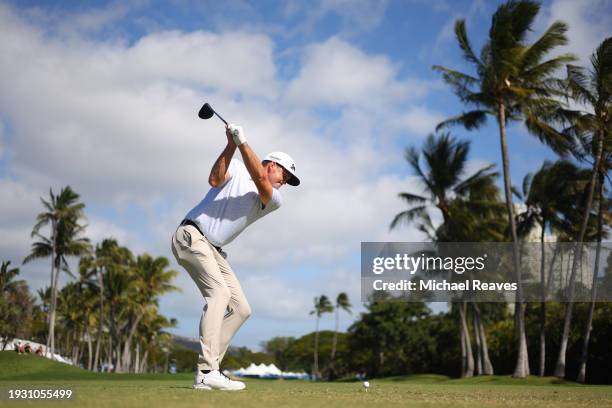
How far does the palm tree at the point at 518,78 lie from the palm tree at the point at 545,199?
18.9ft

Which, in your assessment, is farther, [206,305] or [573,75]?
[573,75]

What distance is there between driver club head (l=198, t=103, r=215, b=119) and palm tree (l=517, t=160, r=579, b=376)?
3167cm

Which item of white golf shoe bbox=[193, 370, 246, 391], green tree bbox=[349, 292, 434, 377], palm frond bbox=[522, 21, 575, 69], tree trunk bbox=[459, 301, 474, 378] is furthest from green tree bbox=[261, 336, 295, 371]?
white golf shoe bbox=[193, 370, 246, 391]

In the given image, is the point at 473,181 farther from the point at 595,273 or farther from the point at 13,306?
the point at 13,306

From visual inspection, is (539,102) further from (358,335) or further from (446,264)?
(358,335)

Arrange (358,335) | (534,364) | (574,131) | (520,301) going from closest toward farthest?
(520,301), (574,131), (534,364), (358,335)

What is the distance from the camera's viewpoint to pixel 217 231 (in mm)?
5883

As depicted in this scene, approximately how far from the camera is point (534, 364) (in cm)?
3934

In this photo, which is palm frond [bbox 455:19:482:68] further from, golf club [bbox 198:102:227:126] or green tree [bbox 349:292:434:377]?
green tree [bbox 349:292:434:377]

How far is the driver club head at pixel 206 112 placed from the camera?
6.42 metres

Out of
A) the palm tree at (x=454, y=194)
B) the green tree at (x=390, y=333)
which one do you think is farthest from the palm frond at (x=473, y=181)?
the green tree at (x=390, y=333)

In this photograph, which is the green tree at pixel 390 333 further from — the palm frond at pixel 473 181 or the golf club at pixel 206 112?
the golf club at pixel 206 112

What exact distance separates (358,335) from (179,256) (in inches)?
2486

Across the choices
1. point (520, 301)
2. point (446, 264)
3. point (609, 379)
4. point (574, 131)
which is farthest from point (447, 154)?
point (609, 379)
